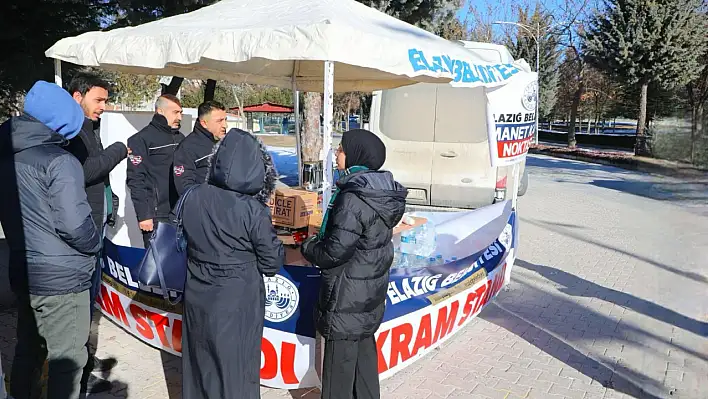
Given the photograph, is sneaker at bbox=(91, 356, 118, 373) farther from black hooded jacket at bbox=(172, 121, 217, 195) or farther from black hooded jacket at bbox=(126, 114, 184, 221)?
black hooded jacket at bbox=(172, 121, 217, 195)

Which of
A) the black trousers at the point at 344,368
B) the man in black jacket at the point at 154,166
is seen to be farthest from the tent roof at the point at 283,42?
the black trousers at the point at 344,368

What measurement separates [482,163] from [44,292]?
17.3 feet

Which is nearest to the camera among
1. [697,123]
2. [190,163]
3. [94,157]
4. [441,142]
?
[94,157]

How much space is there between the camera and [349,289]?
2771 millimetres

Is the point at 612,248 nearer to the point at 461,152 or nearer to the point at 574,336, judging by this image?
the point at 461,152

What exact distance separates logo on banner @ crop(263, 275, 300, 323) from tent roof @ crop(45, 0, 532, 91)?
1368mm

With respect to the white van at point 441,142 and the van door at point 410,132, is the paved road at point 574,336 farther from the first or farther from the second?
the van door at point 410,132

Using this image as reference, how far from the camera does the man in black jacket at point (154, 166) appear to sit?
4105 mm

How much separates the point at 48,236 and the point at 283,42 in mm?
1700

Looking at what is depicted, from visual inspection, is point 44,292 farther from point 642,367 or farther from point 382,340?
point 642,367

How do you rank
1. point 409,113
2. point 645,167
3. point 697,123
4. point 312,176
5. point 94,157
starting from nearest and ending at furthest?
1. point 94,157
2. point 312,176
3. point 409,113
4. point 645,167
5. point 697,123

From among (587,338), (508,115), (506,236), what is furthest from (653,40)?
(587,338)

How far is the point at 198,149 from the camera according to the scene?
3.91 meters

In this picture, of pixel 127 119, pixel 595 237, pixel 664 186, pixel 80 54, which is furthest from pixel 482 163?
pixel 664 186
